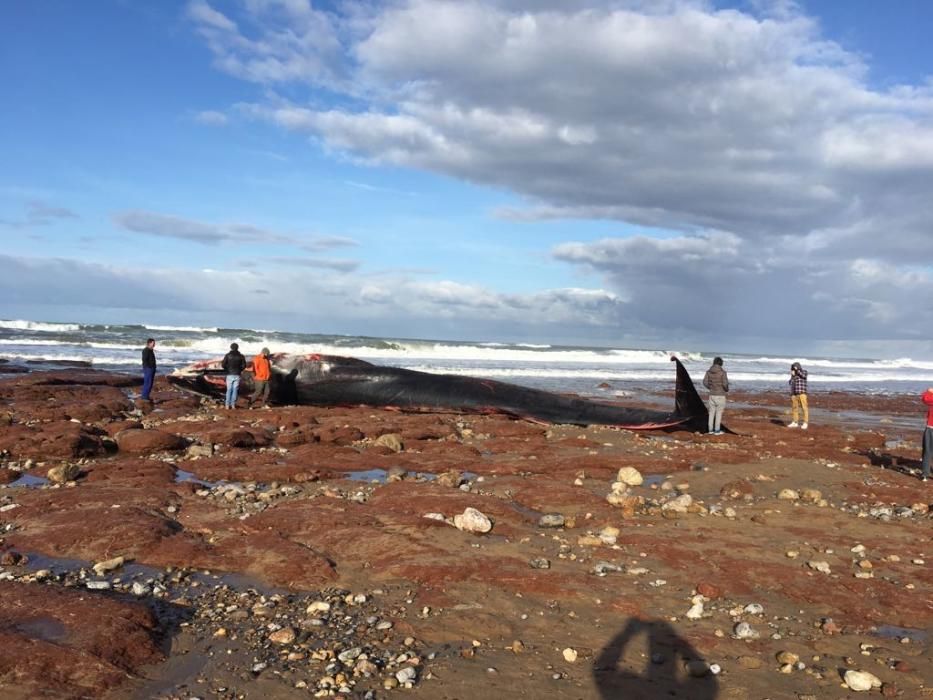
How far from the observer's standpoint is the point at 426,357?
52.7 metres

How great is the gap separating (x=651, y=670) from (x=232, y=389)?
13013 millimetres

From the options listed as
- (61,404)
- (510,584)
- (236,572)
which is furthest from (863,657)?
(61,404)

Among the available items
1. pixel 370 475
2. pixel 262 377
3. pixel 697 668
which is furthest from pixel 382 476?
pixel 262 377

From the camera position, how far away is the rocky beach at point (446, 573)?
4.05 metres

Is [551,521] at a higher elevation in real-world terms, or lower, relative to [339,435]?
lower

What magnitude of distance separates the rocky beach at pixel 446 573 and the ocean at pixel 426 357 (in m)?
17.6

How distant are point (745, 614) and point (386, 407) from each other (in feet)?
38.1

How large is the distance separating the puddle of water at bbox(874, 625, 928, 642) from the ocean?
69.2 feet

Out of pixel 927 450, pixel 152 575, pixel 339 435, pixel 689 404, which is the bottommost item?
pixel 152 575

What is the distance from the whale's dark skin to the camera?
15.8m

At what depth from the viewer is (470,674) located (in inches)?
160

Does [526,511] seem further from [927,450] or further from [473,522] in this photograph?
[927,450]

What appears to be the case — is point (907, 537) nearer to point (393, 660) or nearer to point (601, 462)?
point (601, 462)

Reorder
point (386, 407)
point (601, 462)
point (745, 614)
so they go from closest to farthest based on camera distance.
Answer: point (745, 614)
point (601, 462)
point (386, 407)
